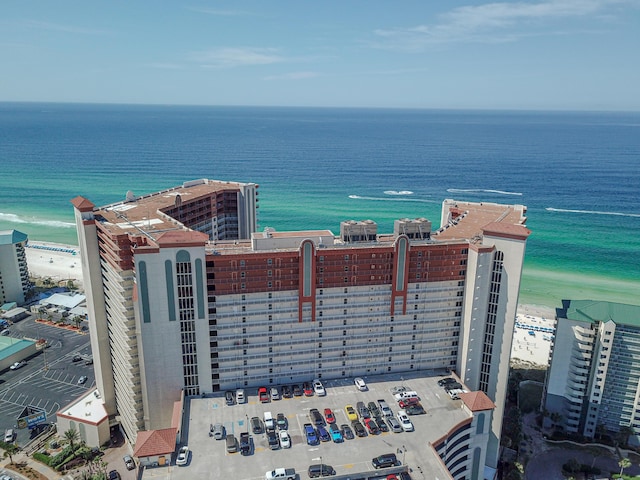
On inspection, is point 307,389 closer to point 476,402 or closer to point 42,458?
point 476,402

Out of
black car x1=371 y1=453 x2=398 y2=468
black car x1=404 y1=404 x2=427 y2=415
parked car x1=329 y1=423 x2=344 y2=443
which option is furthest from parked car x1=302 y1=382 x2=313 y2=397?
black car x1=371 y1=453 x2=398 y2=468

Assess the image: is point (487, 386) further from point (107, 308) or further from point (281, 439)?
point (107, 308)

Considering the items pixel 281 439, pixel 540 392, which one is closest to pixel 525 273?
pixel 540 392

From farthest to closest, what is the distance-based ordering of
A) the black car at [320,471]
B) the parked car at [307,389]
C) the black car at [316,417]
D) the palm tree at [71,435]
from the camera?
the palm tree at [71,435], the parked car at [307,389], the black car at [316,417], the black car at [320,471]

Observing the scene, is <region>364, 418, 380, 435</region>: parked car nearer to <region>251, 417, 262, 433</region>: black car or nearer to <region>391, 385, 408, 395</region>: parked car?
<region>391, 385, 408, 395</region>: parked car

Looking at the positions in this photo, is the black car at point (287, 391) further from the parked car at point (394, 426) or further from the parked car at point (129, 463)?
Answer: the parked car at point (129, 463)

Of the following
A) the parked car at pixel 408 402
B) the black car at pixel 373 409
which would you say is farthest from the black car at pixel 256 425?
the parked car at pixel 408 402
